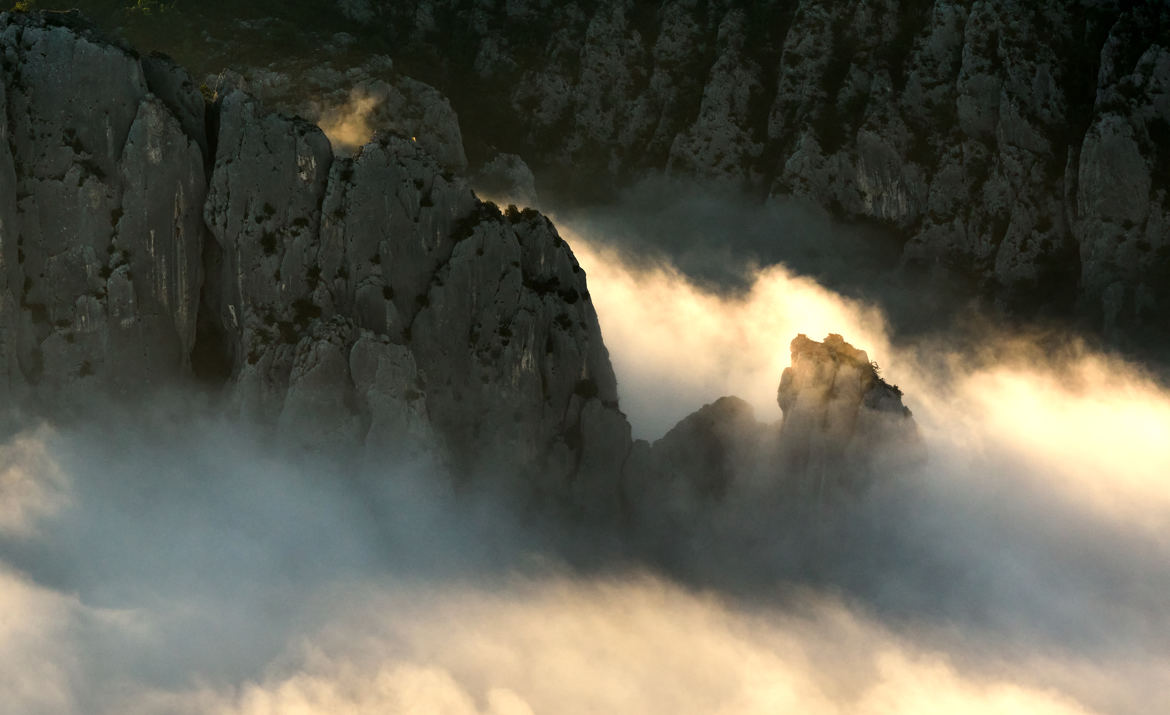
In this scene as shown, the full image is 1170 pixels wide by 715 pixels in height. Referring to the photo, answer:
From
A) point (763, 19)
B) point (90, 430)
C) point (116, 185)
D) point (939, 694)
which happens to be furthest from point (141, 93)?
point (763, 19)

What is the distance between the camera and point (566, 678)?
109 meters

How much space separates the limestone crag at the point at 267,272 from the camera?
94.6 metres

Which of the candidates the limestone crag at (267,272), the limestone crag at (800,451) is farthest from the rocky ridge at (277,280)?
the limestone crag at (800,451)

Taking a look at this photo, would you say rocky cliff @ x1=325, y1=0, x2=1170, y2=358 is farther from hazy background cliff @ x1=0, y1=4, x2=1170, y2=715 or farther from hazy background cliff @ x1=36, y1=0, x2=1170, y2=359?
hazy background cliff @ x1=0, y1=4, x2=1170, y2=715

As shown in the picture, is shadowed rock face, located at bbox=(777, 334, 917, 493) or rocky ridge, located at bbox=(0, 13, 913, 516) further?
shadowed rock face, located at bbox=(777, 334, 917, 493)

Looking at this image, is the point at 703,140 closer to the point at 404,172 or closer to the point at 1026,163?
the point at 1026,163

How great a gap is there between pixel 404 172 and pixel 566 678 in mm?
41839

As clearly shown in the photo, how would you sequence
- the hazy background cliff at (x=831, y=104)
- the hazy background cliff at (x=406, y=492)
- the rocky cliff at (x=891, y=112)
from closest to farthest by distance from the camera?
the hazy background cliff at (x=406, y=492) < the rocky cliff at (x=891, y=112) < the hazy background cliff at (x=831, y=104)

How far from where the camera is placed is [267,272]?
99.1 metres

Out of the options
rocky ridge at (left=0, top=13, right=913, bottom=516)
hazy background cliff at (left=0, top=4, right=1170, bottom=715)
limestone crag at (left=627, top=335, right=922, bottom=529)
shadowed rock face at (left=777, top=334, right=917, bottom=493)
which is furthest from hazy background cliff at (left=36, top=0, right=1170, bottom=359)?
Answer: rocky ridge at (left=0, top=13, right=913, bottom=516)

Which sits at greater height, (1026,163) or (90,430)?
(1026,163)

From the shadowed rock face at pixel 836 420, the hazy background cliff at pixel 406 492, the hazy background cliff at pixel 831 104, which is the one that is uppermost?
the hazy background cliff at pixel 831 104

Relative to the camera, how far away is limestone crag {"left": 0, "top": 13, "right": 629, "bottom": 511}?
310 ft

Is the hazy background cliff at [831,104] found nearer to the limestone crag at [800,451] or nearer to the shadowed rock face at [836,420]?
the shadowed rock face at [836,420]
